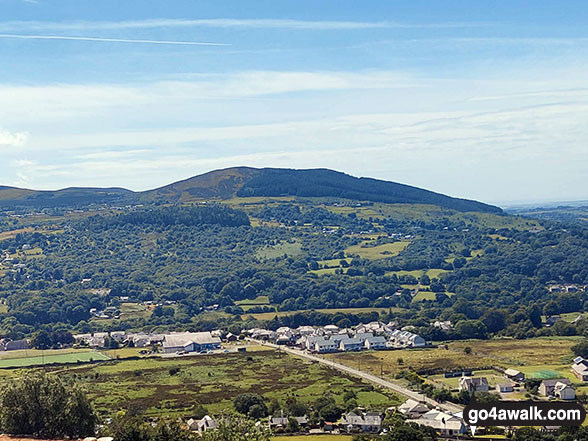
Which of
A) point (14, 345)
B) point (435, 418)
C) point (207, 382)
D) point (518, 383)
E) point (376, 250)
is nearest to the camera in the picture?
point (435, 418)

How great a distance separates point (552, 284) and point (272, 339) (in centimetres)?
6390

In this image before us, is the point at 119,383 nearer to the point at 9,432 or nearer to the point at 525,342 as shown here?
the point at 9,432

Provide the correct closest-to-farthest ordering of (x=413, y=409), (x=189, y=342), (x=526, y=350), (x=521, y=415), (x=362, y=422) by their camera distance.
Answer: (x=521, y=415) → (x=362, y=422) → (x=413, y=409) → (x=526, y=350) → (x=189, y=342)

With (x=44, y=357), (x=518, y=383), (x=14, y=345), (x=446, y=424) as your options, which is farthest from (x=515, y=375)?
(x=14, y=345)

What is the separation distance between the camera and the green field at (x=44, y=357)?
85.2 metres

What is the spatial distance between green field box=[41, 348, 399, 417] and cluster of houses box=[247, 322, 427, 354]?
8263mm

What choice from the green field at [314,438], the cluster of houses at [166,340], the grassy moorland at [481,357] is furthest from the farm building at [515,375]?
the cluster of houses at [166,340]

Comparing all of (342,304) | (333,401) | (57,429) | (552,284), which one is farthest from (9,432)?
(552,284)

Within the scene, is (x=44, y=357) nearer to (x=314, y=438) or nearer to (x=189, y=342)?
(x=189, y=342)

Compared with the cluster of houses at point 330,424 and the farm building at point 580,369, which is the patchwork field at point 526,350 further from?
the cluster of houses at point 330,424

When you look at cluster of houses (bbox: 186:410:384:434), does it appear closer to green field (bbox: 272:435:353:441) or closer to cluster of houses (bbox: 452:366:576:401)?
green field (bbox: 272:435:353:441)

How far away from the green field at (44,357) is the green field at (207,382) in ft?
17.0

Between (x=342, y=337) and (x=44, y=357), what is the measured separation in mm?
35201

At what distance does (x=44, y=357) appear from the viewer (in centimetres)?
8925
